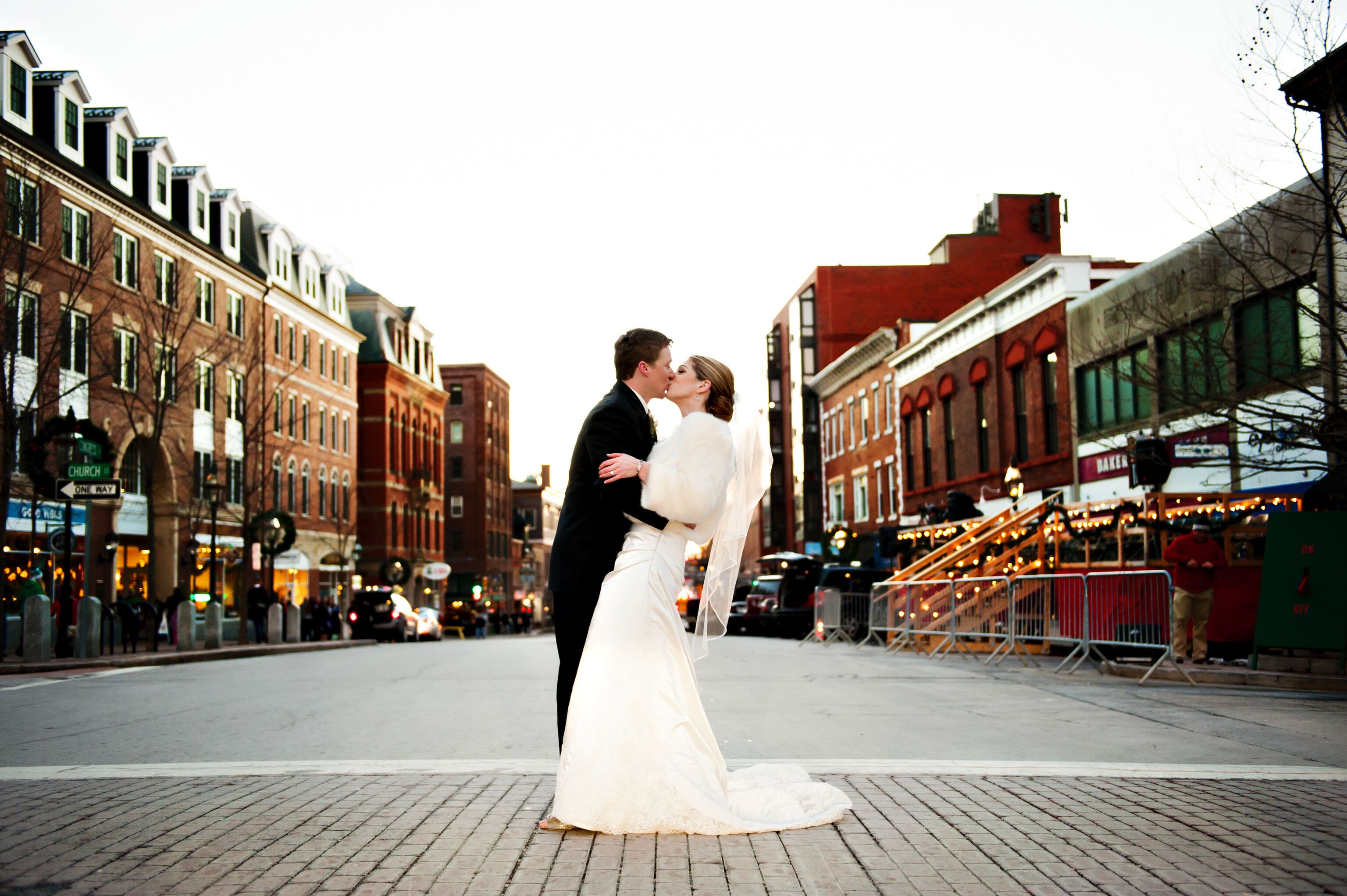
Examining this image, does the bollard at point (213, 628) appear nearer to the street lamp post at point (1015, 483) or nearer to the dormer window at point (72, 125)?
the dormer window at point (72, 125)

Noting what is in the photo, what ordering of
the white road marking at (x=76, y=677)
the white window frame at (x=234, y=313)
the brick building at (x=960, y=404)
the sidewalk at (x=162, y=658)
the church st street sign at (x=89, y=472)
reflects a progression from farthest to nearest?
the white window frame at (x=234, y=313) → the brick building at (x=960, y=404) → the church st street sign at (x=89, y=472) → the sidewalk at (x=162, y=658) → the white road marking at (x=76, y=677)

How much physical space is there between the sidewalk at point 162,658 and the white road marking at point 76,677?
42 cm

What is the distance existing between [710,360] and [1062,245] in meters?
52.4

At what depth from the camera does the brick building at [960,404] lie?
32250 millimetres

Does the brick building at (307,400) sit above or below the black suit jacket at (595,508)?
above

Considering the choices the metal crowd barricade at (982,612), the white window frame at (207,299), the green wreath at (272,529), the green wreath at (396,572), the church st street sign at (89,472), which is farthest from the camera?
the green wreath at (396,572)

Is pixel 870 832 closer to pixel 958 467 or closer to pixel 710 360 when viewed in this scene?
pixel 710 360

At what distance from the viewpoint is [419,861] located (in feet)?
16.1

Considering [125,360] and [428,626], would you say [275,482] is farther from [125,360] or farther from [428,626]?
[125,360]

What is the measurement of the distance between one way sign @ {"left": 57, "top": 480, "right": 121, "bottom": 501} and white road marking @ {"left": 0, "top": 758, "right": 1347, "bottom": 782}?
13644mm

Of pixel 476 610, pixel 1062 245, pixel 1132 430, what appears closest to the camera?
pixel 1132 430

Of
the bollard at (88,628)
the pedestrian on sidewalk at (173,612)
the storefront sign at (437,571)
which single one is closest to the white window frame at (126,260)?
the pedestrian on sidewalk at (173,612)

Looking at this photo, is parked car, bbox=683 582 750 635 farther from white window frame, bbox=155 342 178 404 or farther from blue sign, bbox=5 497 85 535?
blue sign, bbox=5 497 85 535

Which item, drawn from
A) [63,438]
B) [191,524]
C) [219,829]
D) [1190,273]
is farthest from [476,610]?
[219,829]
